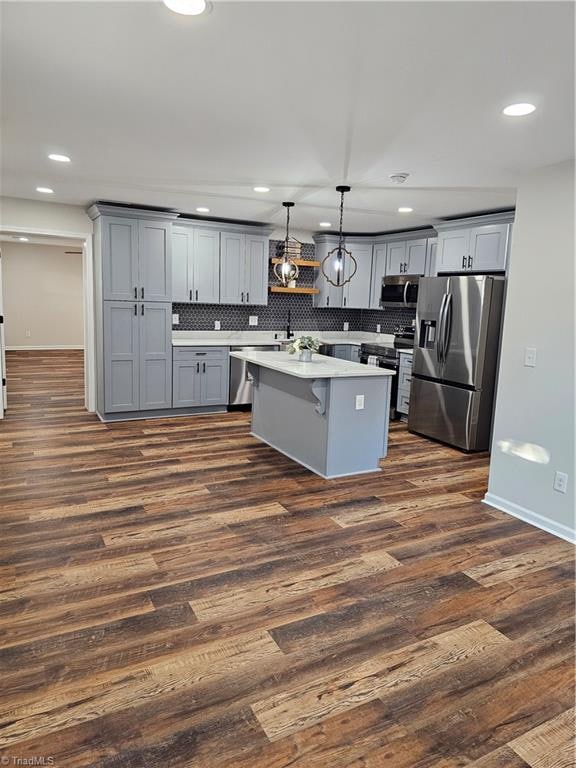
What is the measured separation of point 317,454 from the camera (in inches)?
172

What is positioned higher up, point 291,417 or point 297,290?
point 297,290

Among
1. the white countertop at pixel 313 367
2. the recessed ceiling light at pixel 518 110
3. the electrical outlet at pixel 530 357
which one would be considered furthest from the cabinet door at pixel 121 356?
the recessed ceiling light at pixel 518 110

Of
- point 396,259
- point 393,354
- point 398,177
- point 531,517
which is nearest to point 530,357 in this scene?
point 531,517

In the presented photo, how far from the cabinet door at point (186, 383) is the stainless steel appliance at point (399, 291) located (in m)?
2.65

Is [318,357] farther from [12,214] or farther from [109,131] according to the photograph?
[12,214]

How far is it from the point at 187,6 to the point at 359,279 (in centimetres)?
561

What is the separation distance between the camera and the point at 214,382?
648 cm

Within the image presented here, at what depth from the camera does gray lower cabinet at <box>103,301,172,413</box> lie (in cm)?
580

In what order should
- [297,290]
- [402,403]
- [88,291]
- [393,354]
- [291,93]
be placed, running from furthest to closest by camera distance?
[297,290] → [393,354] → [402,403] → [88,291] → [291,93]

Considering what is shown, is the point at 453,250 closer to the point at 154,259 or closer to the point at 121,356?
the point at 154,259

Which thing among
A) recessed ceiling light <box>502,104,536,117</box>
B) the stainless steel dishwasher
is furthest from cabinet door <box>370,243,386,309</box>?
recessed ceiling light <box>502,104,536,117</box>

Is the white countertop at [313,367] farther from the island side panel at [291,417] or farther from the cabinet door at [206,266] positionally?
the cabinet door at [206,266]

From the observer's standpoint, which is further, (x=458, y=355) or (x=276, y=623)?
(x=458, y=355)

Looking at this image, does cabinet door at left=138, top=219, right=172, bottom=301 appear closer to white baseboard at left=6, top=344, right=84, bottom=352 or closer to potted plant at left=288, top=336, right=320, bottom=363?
potted plant at left=288, top=336, right=320, bottom=363
